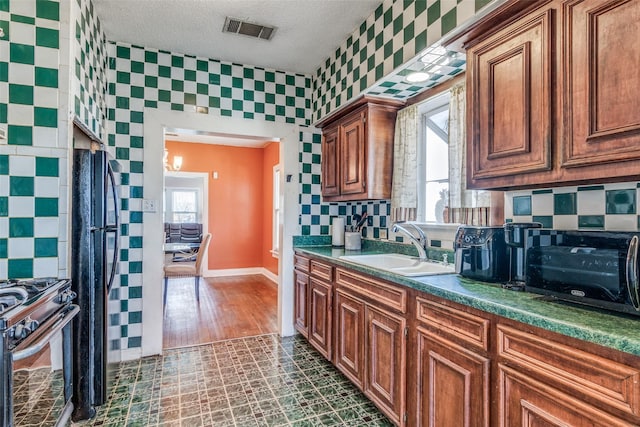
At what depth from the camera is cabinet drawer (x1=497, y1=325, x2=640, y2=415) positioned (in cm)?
92

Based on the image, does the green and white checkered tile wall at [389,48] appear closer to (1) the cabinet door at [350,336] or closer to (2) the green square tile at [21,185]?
(1) the cabinet door at [350,336]

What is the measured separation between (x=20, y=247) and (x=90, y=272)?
0.35 m

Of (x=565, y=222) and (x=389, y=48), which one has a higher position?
(x=389, y=48)

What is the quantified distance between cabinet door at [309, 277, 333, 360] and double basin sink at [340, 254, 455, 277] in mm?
388

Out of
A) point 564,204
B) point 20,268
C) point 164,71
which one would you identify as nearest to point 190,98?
point 164,71

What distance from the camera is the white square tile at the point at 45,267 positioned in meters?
1.82

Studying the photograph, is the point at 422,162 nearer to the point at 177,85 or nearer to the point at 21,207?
the point at 177,85

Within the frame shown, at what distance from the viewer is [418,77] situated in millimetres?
2287

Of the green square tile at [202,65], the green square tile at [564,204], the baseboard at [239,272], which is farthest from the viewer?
the baseboard at [239,272]

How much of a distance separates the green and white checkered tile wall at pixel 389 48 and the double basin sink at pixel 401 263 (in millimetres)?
1227

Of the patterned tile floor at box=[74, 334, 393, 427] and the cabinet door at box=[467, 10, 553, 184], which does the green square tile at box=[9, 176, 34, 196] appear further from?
the cabinet door at box=[467, 10, 553, 184]

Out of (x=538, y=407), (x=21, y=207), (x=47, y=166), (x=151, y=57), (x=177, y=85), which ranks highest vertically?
(x=151, y=57)

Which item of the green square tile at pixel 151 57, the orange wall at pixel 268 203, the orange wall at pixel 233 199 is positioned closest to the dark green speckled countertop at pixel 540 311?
the green square tile at pixel 151 57

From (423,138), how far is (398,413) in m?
1.90
